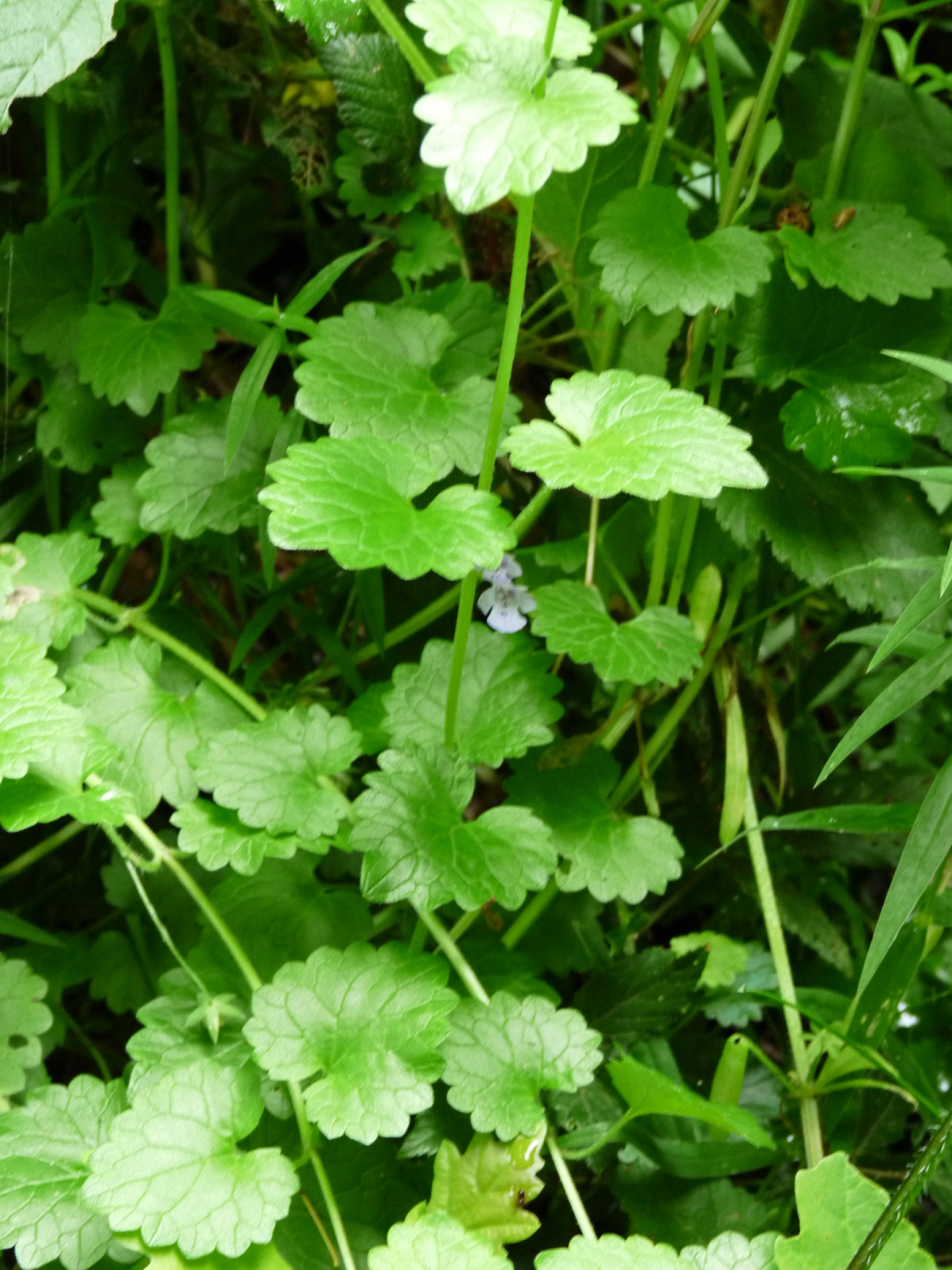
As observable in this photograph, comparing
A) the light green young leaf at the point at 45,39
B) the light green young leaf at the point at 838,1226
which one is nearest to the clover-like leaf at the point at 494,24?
the light green young leaf at the point at 45,39

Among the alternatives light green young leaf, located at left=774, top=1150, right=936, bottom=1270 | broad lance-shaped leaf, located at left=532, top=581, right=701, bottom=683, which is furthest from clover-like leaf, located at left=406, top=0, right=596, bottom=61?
light green young leaf, located at left=774, top=1150, right=936, bottom=1270

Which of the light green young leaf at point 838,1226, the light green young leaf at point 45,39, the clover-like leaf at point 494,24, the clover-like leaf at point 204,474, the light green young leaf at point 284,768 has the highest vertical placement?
the light green young leaf at point 45,39

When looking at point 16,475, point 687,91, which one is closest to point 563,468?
point 16,475

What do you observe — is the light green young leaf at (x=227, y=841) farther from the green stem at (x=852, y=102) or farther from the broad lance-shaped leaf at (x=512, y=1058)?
the green stem at (x=852, y=102)

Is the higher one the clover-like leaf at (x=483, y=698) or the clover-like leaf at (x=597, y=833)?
the clover-like leaf at (x=483, y=698)

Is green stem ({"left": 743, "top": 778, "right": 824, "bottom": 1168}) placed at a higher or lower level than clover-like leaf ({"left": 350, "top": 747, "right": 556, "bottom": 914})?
lower

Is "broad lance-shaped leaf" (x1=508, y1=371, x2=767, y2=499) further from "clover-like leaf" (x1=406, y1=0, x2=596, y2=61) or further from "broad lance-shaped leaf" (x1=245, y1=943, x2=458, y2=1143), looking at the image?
"broad lance-shaped leaf" (x1=245, y1=943, x2=458, y2=1143)

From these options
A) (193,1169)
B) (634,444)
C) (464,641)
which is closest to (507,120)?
(634,444)
